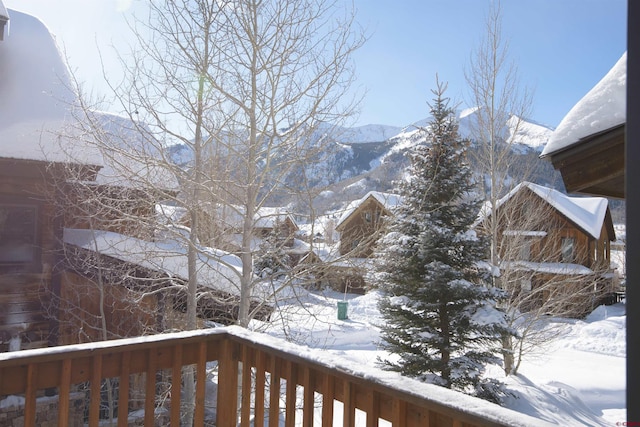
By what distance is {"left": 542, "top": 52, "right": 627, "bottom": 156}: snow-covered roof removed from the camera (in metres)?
1.56

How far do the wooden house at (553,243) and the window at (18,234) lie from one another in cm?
937

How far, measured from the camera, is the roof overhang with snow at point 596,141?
5.24 feet

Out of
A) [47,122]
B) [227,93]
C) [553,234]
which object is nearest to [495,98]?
[227,93]

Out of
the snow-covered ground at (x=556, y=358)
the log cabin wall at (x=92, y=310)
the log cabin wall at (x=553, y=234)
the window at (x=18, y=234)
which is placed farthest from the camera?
the log cabin wall at (x=553, y=234)

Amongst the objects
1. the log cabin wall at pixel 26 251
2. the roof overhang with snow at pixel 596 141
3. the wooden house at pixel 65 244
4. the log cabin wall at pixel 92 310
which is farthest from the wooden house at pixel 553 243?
the log cabin wall at pixel 26 251

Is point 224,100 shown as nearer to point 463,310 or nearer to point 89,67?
point 89,67

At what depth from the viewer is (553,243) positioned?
50.2ft

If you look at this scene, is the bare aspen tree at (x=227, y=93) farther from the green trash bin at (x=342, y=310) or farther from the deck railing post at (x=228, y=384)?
the green trash bin at (x=342, y=310)

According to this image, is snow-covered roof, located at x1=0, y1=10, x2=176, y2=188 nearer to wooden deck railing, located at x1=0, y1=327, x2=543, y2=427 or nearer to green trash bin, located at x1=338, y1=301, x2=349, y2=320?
wooden deck railing, located at x1=0, y1=327, x2=543, y2=427

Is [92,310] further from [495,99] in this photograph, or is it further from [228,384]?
[495,99]

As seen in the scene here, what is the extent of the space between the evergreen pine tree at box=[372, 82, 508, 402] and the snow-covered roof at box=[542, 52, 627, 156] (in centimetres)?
585

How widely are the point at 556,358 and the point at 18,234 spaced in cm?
1466

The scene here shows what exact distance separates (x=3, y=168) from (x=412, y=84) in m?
7.65

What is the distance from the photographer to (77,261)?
7.16 meters
